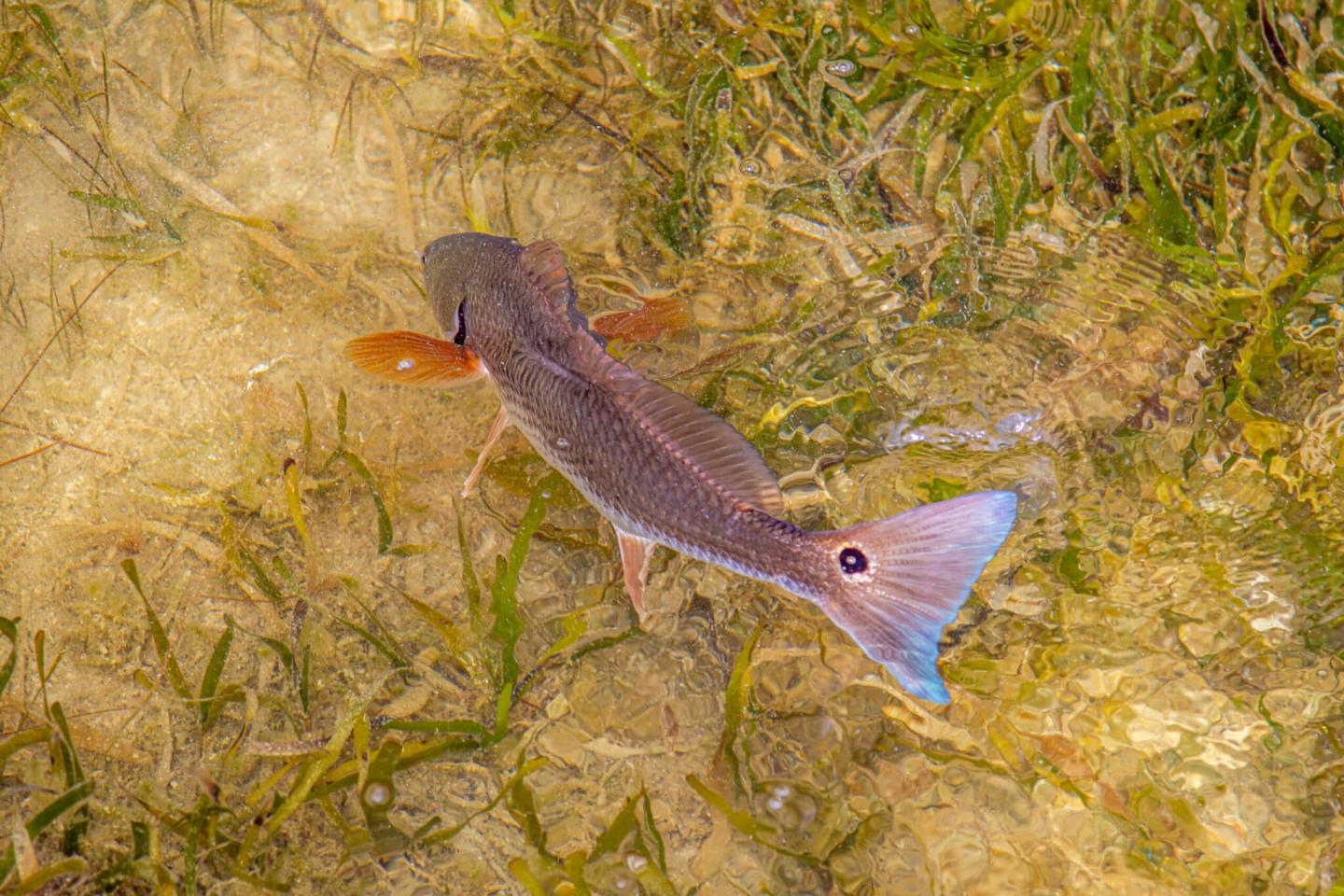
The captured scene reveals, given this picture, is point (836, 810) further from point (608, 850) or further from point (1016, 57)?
point (1016, 57)

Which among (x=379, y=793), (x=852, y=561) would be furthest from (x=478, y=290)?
(x=379, y=793)

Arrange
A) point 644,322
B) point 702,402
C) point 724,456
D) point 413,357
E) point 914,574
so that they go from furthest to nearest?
1. point 702,402
2. point 644,322
3. point 413,357
4. point 724,456
5. point 914,574

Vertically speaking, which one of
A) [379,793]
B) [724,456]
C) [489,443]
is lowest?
[379,793]

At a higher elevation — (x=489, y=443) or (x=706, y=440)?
(x=706, y=440)

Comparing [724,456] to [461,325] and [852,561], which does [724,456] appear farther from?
[461,325]

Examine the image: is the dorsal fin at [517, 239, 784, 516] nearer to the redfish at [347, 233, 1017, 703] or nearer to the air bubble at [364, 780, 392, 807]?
the redfish at [347, 233, 1017, 703]
